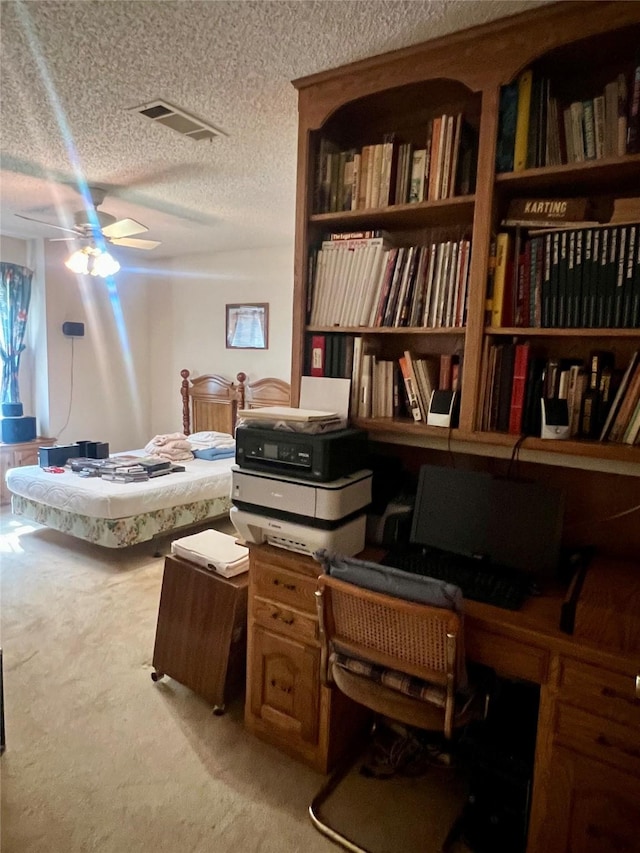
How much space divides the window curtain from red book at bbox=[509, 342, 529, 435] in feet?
15.9

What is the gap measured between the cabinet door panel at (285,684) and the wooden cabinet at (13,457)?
3.84 m

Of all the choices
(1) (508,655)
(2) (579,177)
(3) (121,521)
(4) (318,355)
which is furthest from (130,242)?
(1) (508,655)

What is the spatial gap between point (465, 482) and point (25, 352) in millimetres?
4877

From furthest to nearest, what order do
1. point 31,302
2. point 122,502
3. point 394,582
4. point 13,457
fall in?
point 31,302 → point 13,457 → point 122,502 → point 394,582

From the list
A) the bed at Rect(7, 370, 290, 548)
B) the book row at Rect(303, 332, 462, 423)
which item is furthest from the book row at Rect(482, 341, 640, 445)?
the bed at Rect(7, 370, 290, 548)

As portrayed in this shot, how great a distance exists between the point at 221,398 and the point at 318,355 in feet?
11.4

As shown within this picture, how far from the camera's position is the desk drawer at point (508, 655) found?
140 centimetres

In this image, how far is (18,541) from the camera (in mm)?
3922

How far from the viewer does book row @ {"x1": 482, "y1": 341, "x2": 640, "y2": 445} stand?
1567 millimetres

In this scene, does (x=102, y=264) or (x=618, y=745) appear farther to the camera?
(x=102, y=264)

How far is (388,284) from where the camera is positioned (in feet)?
6.29

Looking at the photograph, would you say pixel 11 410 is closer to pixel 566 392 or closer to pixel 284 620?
pixel 284 620

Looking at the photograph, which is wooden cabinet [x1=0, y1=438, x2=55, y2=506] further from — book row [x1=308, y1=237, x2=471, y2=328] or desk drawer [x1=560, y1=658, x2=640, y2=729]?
desk drawer [x1=560, y1=658, x2=640, y2=729]

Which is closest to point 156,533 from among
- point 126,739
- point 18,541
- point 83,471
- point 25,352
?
point 83,471
